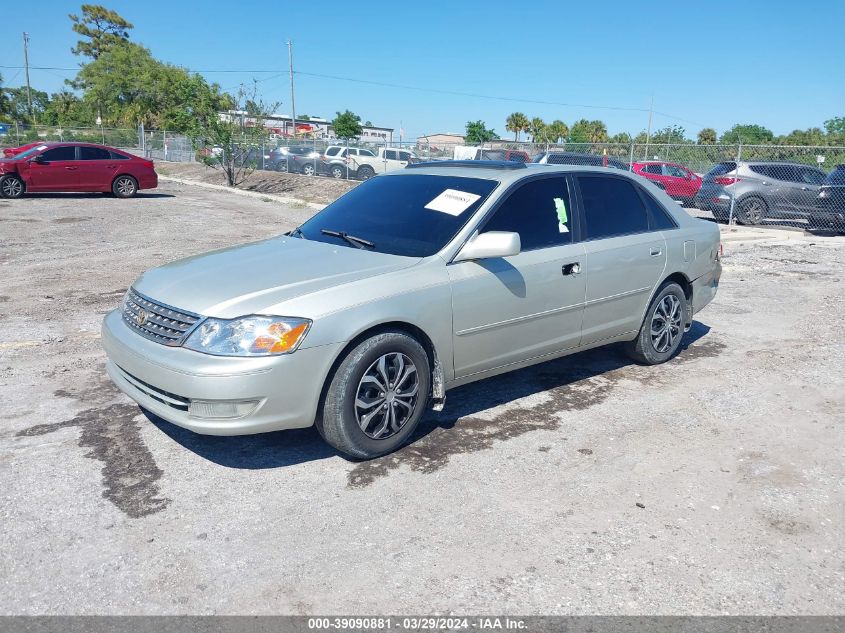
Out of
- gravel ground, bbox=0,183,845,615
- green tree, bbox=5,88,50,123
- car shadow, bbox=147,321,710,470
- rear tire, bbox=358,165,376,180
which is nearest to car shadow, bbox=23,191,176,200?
rear tire, bbox=358,165,376,180

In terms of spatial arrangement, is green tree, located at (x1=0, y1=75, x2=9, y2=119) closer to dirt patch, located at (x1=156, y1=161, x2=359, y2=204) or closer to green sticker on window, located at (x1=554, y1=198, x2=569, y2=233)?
dirt patch, located at (x1=156, y1=161, x2=359, y2=204)

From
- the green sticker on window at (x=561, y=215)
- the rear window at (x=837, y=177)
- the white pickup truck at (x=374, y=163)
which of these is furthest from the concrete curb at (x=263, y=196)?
the green sticker on window at (x=561, y=215)

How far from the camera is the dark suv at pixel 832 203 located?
50.1 feet

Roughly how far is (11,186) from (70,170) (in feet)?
4.64

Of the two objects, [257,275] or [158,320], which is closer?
[158,320]

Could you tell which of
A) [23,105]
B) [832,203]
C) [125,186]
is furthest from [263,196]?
[23,105]

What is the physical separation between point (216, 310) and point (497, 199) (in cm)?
197

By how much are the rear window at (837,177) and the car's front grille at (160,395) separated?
618 inches

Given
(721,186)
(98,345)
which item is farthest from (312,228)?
(721,186)

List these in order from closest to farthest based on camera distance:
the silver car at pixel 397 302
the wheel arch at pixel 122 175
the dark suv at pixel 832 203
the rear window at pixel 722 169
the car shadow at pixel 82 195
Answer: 1. the silver car at pixel 397 302
2. the dark suv at pixel 832 203
3. the rear window at pixel 722 169
4. the car shadow at pixel 82 195
5. the wheel arch at pixel 122 175

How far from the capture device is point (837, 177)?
15.4 meters

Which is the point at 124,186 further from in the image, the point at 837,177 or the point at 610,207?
the point at 837,177

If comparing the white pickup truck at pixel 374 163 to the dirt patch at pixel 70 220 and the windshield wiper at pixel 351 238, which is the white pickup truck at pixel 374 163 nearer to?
the dirt patch at pixel 70 220

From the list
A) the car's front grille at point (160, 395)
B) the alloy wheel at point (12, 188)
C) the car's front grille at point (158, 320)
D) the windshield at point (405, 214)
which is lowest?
the car's front grille at point (160, 395)
